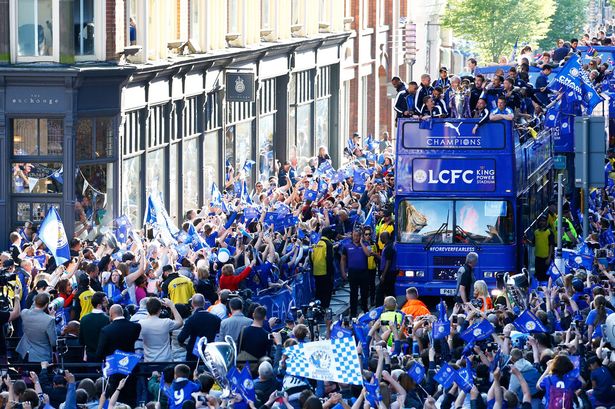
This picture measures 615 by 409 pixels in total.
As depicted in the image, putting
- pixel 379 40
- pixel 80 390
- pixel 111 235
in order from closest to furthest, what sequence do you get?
pixel 80 390 < pixel 111 235 < pixel 379 40

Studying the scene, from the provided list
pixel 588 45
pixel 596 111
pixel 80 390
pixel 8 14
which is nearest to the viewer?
pixel 80 390

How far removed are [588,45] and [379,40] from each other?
1338 centimetres

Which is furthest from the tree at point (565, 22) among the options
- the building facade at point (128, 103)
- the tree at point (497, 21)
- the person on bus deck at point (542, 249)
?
the person on bus deck at point (542, 249)

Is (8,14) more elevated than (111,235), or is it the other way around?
(8,14)

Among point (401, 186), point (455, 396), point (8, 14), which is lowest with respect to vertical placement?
point (455, 396)

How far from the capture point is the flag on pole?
17484mm

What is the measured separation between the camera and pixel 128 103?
33.9 meters

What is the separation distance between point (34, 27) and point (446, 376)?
16.9 m

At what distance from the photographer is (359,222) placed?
33.1 meters

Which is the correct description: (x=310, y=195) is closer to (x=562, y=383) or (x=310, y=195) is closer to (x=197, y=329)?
(x=197, y=329)

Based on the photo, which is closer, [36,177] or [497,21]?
[36,177]

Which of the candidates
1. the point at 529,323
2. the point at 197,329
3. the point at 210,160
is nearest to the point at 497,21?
the point at 210,160

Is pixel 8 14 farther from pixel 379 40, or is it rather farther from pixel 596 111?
pixel 379 40

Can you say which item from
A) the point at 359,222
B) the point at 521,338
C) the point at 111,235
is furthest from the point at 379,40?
the point at 521,338
